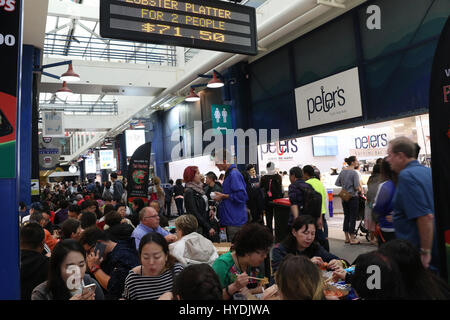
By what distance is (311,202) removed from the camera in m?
5.74

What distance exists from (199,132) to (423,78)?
340 inches

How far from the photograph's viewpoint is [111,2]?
405 centimetres

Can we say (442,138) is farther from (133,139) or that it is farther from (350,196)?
(133,139)

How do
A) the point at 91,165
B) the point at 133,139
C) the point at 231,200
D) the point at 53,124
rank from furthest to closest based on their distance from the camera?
the point at 91,165
the point at 133,139
the point at 53,124
the point at 231,200

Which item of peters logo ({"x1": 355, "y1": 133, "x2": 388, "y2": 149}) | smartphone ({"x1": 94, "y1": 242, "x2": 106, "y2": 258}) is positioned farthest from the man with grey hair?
peters logo ({"x1": 355, "y1": 133, "x2": 388, "y2": 149})

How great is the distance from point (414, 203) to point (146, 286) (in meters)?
2.06

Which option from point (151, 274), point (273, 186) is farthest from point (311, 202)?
point (151, 274)

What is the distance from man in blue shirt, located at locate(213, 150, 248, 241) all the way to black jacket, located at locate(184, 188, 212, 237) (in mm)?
275

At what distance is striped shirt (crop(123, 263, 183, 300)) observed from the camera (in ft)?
8.46

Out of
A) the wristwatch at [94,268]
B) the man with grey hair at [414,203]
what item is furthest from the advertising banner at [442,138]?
the wristwatch at [94,268]

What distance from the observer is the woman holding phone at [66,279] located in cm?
208

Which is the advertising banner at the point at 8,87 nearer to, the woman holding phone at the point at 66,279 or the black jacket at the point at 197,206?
the woman holding phone at the point at 66,279

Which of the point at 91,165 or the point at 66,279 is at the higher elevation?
the point at 91,165
